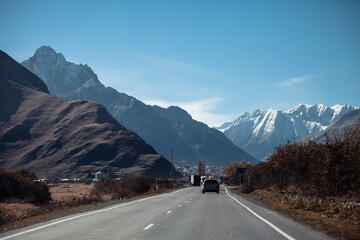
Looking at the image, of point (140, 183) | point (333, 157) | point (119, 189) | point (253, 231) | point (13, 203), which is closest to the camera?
point (253, 231)

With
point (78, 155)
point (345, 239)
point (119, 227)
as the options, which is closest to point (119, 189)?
point (119, 227)

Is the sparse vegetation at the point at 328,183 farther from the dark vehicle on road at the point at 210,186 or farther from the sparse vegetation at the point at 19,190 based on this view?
the sparse vegetation at the point at 19,190

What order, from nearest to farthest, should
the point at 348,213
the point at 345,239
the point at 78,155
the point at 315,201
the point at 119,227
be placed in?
the point at 345,239 → the point at 119,227 → the point at 348,213 → the point at 315,201 → the point at 78,155

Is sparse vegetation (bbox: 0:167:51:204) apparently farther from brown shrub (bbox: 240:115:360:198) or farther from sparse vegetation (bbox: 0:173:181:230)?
brown shrub (bbox: 240:115:360:198)

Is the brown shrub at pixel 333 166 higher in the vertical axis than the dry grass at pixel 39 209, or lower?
higher

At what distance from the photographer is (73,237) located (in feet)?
41.4

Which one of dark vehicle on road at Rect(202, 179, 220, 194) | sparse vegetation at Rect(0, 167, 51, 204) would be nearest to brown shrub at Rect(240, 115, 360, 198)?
dark vehicle on road at Rect(202, 179, 220, 194)

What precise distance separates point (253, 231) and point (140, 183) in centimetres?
5033

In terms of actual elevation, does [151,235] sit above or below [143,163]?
below

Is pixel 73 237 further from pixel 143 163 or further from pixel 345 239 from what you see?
pixel 143 163

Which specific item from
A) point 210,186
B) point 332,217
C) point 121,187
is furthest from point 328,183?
point 121,187

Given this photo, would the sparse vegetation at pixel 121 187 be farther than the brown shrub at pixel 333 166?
Yes

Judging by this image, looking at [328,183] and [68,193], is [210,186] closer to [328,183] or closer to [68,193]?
[68,193]

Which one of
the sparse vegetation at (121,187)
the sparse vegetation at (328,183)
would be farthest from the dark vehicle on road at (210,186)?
the sparse vegetation at (328,183)
